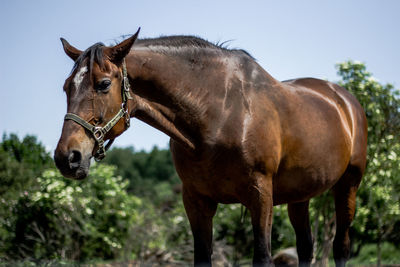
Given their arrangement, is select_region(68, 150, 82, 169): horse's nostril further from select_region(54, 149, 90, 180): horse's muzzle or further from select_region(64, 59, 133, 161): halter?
select_region(64, 59, 133, 161): halter

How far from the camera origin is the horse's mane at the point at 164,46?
299 centimetres

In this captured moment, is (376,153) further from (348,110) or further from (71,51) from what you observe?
(71,51)

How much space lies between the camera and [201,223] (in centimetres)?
365

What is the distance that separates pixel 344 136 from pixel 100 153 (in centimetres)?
249

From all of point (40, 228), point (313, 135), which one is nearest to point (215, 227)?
point (40, 228)

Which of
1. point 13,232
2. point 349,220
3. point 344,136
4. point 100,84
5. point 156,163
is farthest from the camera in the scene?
point 156,163

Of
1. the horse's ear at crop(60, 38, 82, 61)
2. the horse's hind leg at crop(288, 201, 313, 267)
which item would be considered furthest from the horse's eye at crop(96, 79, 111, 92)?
the horse's hind leg at crop(288, 201, 313, 267)

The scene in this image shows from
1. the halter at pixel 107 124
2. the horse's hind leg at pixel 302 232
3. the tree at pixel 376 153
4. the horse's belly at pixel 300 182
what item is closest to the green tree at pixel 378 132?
the tree at pixel 376 153

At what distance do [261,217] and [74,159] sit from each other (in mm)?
1364

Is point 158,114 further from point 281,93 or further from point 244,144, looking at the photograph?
point 281,93

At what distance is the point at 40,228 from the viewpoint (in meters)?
7.57

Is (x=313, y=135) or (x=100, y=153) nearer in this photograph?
(x=100, y=153)

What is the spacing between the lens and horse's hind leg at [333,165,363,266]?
4738 millimetres

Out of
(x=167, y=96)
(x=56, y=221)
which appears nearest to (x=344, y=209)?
(x=167, y=96)
